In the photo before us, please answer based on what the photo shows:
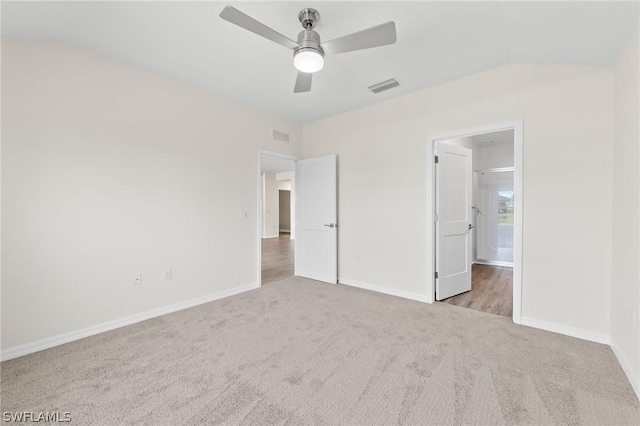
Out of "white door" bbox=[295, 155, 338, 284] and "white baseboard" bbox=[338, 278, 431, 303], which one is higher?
"white door" bbox=[295, 155, 338, 284]

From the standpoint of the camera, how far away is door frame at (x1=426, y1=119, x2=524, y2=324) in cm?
275

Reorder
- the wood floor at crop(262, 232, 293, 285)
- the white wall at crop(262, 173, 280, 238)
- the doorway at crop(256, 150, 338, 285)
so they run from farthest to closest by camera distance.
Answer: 1. the white wall at crop(262, 173, 280, 238)
2. the wood floor at crop(262, 232, 293, 285)
3. the doorway at crop(256, 150, 338, 285)

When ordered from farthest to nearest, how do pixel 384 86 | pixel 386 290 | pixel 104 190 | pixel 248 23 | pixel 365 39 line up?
pixel 386 290 → pixel 384 86 → pixel 104 190 → pixel 365 39 → pixel 248 23

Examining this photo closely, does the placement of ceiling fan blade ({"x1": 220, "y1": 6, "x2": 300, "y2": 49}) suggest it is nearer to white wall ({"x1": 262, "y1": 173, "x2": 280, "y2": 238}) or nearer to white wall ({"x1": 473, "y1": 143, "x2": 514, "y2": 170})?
white wall ({"x1": 473, "y1": 143, "x2": 514, "y2": 170})

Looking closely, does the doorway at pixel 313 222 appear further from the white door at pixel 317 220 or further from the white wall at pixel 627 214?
the white wall at pixel 627 214

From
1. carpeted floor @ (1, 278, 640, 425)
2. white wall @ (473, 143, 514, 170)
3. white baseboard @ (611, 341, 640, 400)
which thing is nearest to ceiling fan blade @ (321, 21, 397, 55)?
carpeted floor @ (1, 278, 640, 425)

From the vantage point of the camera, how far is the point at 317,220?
14.8ft

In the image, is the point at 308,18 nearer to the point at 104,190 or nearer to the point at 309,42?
the point at 309,42

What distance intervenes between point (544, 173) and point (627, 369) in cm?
163

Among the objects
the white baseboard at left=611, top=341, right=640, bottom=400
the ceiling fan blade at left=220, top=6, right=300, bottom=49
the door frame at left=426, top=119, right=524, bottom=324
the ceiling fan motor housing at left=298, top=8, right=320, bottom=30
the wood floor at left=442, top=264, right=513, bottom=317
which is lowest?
the wood floor at left=442, top=264, right=513, bottom=317

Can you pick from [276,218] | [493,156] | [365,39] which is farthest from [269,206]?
[365,39]

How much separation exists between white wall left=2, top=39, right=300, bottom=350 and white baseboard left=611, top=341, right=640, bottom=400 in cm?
377

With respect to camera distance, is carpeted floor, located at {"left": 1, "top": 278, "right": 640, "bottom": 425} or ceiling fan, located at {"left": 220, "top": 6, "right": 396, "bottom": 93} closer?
carpeted floor, located at {"left": 1, "top": 278, "right": 640, "bottom": 425}

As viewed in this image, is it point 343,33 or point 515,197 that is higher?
point 343,33
